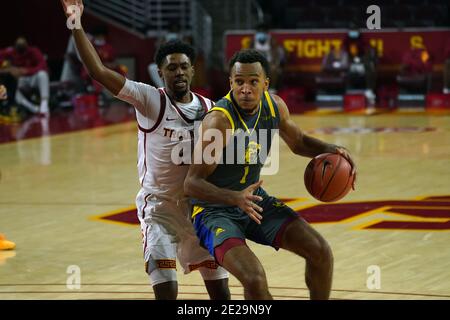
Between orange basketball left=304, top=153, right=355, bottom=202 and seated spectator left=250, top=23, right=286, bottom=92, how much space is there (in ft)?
50.6

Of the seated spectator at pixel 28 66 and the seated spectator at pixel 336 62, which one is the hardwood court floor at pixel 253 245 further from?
the seated spectator at pixel 336 62

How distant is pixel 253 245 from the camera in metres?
9.00

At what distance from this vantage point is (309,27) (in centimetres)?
2475

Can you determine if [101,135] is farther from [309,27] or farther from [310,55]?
[309,27]

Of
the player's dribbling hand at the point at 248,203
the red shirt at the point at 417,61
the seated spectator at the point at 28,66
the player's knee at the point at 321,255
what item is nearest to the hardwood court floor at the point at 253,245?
the player's knee at the point at 321,255

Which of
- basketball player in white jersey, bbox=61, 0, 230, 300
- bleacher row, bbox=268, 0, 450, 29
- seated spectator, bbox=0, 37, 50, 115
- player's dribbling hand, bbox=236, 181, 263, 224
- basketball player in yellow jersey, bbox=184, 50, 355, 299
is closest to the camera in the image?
player's dribbling hand, bbox=236, 181, 263, 224

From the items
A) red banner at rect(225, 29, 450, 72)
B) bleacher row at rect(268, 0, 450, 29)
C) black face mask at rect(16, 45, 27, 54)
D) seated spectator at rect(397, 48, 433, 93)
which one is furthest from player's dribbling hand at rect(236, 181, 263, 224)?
bleacher row at rect(268, 0, 450, 29)

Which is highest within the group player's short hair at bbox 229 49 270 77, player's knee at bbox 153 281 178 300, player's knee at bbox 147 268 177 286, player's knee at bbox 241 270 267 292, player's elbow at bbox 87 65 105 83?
player's short hair at bbox 229 49 270 77

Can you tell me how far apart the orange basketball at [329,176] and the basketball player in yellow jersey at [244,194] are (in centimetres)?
30

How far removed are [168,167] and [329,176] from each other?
0.93m

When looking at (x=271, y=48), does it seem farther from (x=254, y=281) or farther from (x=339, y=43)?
(x=254, y=281)

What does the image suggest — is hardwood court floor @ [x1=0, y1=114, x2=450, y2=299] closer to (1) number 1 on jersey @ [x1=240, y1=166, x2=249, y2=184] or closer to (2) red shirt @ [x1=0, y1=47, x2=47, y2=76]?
(1) number 1 on jersey @ [x1=240, y1=166, x2=249, y2=184]

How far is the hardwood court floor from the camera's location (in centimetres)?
751

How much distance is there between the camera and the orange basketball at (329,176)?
20.2 ft
